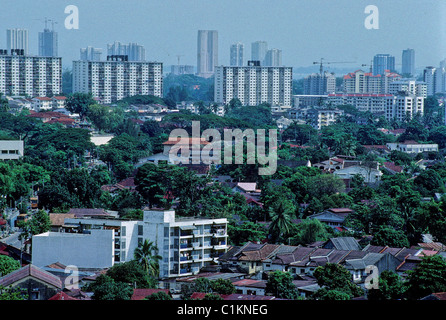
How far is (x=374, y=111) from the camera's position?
20.6 metres

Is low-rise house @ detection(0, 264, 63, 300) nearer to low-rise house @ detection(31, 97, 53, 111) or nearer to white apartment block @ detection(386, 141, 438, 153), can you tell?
white apartment block @ detection(386, 141, 438, 153)

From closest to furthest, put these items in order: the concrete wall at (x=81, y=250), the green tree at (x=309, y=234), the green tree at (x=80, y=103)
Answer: the concrete wall at (x=81, y=250)
the green tree at (x=309, y=234)
the green tree at (x=80, y=103)

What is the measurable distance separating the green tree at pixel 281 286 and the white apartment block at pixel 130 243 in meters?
0.88

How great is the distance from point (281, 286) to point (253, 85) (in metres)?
15.4

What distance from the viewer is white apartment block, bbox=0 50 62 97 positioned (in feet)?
60.6

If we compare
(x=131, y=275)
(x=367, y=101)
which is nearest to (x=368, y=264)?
(x=131, y=275)

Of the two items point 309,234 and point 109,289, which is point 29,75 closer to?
point 309,234

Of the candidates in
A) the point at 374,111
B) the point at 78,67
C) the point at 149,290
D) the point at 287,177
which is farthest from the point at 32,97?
the point at 149,290

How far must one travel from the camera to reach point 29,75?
1950 cm

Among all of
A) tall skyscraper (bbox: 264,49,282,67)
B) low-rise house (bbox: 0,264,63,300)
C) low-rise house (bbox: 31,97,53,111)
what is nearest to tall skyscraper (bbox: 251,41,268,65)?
tall skyscraper (bbox: 264,49,282,67)

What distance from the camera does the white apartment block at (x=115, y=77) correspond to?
18.9m

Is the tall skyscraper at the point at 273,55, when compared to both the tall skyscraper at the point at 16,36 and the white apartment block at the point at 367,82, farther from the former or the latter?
the white apartment block at the point at 367,82

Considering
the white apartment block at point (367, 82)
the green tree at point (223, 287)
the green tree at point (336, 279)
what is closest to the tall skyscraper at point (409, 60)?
the white apartment block at point (367, 82)
